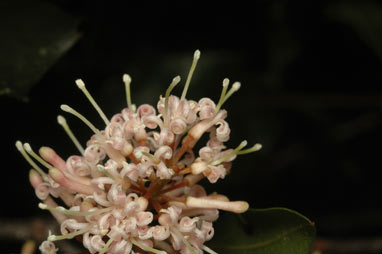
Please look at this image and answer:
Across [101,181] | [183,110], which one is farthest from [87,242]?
[183,110]

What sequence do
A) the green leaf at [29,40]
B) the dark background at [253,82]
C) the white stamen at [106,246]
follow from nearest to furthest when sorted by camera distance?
the white stamen at [106,246] → the green leaf at [29,40] → the dark background at [253,82]

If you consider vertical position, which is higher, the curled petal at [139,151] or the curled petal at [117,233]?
the curled petal at [139,151]

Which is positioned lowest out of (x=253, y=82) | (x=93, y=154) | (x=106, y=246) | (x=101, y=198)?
(x=106, y=246)

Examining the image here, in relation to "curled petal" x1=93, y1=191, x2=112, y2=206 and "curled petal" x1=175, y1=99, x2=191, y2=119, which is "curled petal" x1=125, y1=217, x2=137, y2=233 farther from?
"curled petal" x1=175, y1=99, x2=191, y2=119

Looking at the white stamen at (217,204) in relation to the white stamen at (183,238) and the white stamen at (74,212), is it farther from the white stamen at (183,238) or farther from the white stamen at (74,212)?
the white stamen at (74,212)

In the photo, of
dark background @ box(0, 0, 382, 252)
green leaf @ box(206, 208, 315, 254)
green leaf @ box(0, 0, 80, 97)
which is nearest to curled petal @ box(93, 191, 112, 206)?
green leaf @ box(206, 208, 315, 254)

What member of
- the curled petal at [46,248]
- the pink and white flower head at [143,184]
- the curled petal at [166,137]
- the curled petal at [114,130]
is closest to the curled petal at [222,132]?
the pink and white flower head at [143,184]

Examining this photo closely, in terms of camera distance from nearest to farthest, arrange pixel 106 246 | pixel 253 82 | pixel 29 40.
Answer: pixel 106 246, pixel 29 40, pixel 253 82

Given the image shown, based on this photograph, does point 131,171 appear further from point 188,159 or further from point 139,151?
point 188,159
